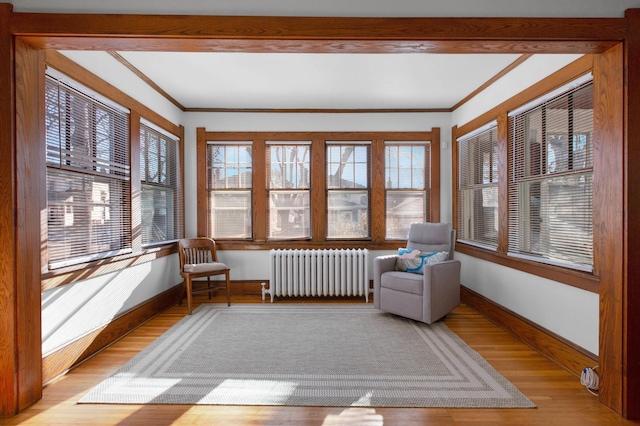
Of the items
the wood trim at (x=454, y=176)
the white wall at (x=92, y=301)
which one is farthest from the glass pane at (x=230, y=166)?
the wood trim at (x=454, y=176)

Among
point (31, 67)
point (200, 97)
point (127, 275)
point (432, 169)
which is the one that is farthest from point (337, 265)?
point (31, 67)

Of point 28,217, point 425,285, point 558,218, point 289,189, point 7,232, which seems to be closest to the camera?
point 7,232

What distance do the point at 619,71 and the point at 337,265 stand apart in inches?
138

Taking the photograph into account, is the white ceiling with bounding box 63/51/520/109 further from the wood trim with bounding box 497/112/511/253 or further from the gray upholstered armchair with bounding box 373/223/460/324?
the gray upholstered armchair with bounding box 373/223/460/324

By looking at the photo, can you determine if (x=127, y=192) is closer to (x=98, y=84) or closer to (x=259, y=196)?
(x=98, y=84)

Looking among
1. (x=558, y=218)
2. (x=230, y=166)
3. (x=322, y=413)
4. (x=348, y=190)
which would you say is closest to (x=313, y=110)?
(x=348, y=190)

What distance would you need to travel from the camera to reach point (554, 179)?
9.92 feet

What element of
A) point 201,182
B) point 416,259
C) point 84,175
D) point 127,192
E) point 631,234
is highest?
point 201,182

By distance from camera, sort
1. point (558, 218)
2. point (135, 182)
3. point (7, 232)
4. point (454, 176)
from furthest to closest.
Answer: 1. point (454, 176)
2. point (135, 182)
3. point (558, 218)
4. point (7, 232)

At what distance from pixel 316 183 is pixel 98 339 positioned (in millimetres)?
3235

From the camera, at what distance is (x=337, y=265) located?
15.7 feet

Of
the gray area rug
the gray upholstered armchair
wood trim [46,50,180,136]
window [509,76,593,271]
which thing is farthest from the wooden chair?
window [509,76,593,271]

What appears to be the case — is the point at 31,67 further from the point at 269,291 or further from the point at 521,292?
the point at 521,292

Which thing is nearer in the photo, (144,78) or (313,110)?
(144,78)
